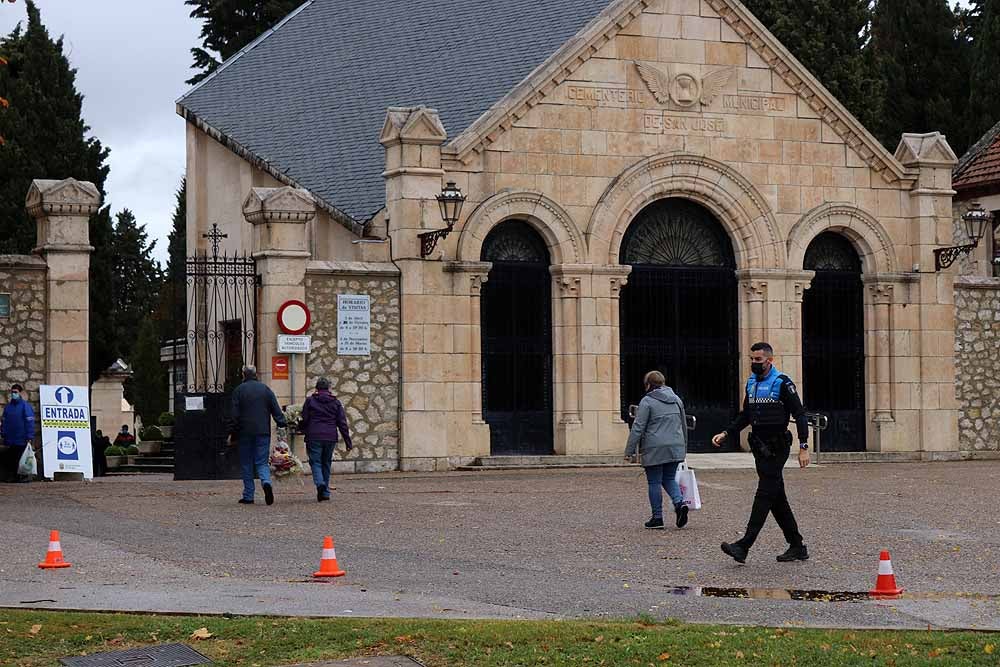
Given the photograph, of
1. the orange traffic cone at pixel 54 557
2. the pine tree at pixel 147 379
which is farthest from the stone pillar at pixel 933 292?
the pine tree at pixel 147 379

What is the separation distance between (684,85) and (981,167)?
39.5 ft

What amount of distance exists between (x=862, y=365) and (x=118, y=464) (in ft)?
44.5

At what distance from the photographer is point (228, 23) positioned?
4988cm

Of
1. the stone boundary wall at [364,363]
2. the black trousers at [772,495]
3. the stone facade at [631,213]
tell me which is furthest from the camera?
the stone facade at [631,213]

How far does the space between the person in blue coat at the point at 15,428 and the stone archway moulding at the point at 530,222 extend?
6.96 meters

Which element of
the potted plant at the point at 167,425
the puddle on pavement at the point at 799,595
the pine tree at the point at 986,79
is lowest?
the puddle on pavement at the point at 799,595

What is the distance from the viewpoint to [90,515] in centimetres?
1942

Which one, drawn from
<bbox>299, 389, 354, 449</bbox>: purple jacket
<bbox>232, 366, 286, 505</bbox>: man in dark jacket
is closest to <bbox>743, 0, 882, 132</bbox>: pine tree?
<bbox>299, 389, 354, 449</bbox>: purple jacket

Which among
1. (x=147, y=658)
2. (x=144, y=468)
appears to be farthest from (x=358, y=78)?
(x=147, y=658)

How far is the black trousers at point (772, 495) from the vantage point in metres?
15.0

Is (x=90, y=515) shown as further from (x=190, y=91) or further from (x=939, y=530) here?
(x=190, y=91)

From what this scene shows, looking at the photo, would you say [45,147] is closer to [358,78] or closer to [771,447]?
[358,78]

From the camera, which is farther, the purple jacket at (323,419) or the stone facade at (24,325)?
the stone facade at (24,325)

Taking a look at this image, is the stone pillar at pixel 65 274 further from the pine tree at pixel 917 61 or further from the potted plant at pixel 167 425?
the pine tree at pixel 917 61
